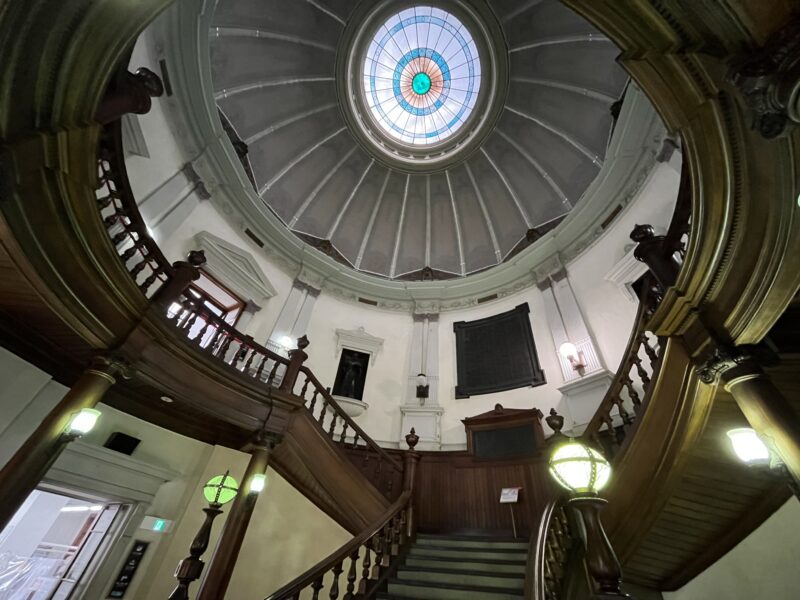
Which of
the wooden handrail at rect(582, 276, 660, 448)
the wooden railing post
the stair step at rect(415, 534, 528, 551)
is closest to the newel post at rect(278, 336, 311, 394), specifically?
the stair step at rect(415, 534, 528, 551)

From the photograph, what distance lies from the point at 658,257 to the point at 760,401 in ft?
5.26

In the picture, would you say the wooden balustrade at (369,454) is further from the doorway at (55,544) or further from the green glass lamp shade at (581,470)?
the green glass lamp shade at (581,470)

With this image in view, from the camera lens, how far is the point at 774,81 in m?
1.72

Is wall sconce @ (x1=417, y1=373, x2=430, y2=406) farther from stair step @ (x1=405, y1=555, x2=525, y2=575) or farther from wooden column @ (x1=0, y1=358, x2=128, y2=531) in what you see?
wooden column @ (x1=0, y1=358, x2=128, y2=531)

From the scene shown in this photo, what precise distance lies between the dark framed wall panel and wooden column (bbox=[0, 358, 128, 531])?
6.47m

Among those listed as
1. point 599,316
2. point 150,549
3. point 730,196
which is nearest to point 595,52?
point 599,316

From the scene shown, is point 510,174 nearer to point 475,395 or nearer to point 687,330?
point 475,395

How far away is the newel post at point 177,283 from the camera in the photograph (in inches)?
154

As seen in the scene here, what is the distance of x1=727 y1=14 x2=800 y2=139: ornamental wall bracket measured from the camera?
1.67 metres

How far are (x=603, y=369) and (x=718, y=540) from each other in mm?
2769

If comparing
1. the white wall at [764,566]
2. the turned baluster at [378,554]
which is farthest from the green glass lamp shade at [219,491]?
the white wall at [764,566]

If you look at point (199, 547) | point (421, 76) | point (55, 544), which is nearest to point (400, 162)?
point (421, 76)

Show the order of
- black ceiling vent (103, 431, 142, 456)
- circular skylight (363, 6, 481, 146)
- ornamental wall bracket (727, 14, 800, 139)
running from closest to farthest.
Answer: ornamental wall bracket (727, 14, 800, 139), black ceiling vent (103, 431, 142, 456), circular skylight (363, 6, 481, 146)

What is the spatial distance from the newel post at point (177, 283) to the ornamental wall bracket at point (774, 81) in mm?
5004
